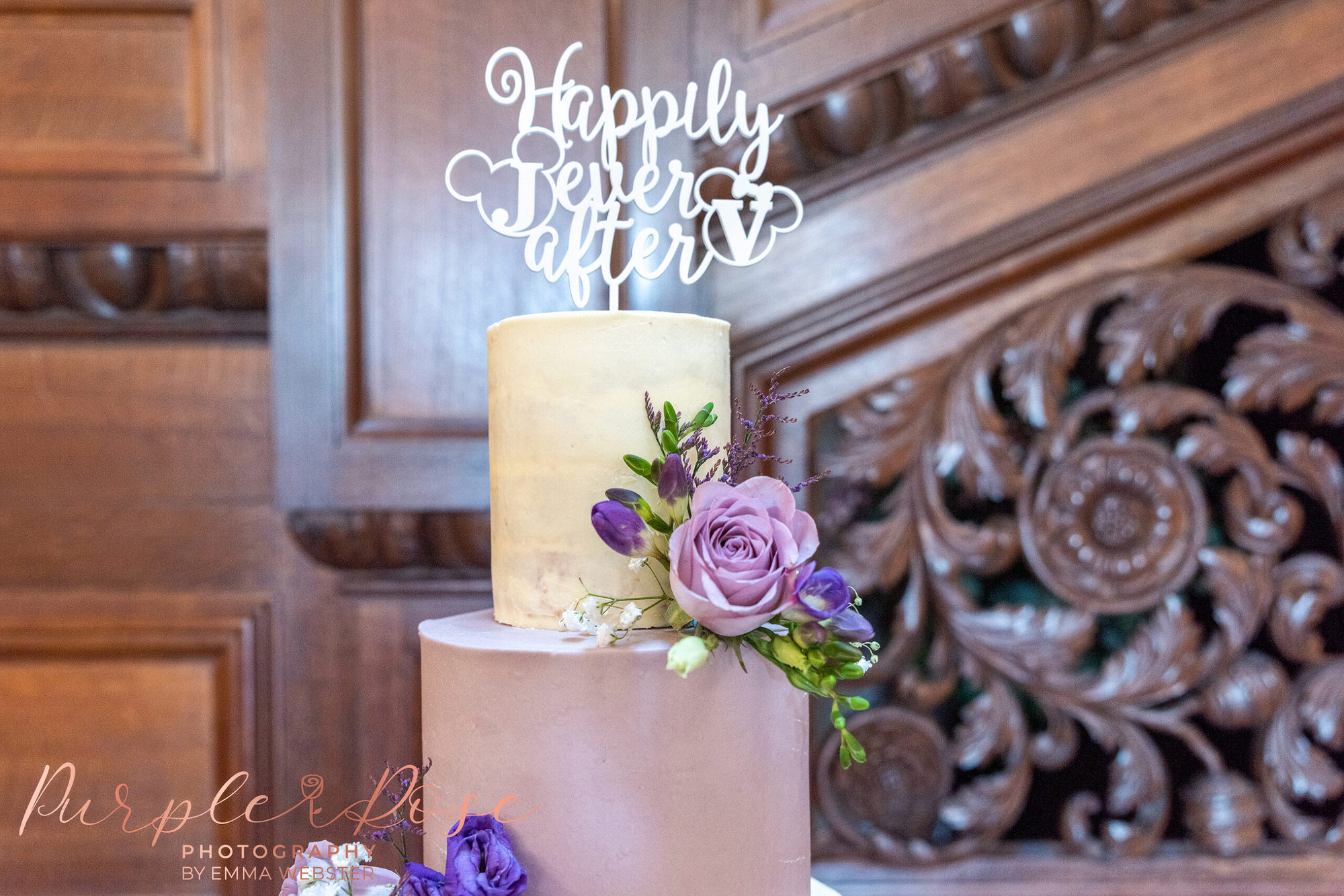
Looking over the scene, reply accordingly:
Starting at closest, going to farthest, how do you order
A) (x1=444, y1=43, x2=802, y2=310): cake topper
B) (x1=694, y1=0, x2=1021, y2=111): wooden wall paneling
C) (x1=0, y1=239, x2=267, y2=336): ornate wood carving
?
(x1=444, y1=43, x2=802, y2=310): cake topper < (x1=694, y1=0, x2=1021, y2=111): wooden wall paneling < (x1=0, y1=239, x2=267, y2=336): ornate wood carving

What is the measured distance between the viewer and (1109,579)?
115 cm

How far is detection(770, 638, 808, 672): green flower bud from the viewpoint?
62cm

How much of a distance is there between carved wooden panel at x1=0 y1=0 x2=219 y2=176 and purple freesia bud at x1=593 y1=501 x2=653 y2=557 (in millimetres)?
1007

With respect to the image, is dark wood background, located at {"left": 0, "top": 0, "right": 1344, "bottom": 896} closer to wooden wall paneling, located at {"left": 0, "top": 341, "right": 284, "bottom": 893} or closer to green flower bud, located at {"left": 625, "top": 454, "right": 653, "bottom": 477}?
wooden wall paneling, located at {"left": 0, "top": 341, "right": 284, "bottom": 893}

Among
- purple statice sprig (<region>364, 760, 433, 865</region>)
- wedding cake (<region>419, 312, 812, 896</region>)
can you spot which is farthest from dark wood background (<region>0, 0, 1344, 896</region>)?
wedding cake (<region>419, 312, 812, 896</region>)

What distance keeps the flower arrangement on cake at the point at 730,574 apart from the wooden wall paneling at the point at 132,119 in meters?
0.91

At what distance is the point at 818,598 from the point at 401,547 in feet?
2.50

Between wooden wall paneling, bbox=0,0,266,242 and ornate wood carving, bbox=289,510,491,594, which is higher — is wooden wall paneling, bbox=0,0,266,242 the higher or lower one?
the higher one

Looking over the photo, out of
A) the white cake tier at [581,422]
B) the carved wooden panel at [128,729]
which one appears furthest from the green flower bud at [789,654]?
the carved wooden panel at [128,729]

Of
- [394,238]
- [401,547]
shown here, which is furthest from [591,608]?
[394,238]

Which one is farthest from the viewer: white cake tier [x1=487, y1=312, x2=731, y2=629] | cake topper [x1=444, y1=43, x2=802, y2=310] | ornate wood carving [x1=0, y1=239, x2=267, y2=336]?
ornate wood carving [x1=0, y1=239, x2=267, y2=336]

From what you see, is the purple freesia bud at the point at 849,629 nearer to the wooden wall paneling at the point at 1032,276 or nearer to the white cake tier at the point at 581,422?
the white cake tier at the point at 581,422

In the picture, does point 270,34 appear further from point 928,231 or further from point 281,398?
point 928,231

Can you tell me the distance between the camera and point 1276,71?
1.18m
